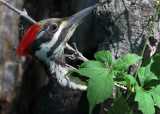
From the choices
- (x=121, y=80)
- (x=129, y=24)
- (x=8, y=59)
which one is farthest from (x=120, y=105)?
(x=8, y=59)

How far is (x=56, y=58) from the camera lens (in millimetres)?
2072

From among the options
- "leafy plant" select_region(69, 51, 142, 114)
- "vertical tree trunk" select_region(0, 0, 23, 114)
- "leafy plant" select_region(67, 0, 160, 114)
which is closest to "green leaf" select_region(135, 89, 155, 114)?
"leafy plant" select_region(67, 0, 160, 114)

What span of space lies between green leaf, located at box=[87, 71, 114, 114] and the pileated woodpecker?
0.48 meters

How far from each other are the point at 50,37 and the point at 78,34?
1.30 metres

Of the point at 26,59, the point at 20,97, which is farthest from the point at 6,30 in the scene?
the point at 20,97

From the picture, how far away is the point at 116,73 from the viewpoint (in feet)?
5.80

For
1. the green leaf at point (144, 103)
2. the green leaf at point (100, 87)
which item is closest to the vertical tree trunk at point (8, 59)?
the green leaf at point (100, 87)

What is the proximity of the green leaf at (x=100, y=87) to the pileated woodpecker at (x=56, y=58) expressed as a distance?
0.48 m

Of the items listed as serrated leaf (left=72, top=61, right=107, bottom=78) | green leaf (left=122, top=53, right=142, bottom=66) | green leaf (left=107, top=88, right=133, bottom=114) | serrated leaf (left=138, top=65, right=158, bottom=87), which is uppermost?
serrated leaf (left=72, top=61, right=107, bottom=78)

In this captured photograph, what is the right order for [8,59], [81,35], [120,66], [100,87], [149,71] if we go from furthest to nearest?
[8,59], [81,35], [149,71], [120,66], [100,87]

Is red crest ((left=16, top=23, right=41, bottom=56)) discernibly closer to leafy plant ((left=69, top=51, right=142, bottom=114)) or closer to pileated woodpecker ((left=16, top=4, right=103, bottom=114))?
pileated woodpecker ((left=16, top=4, right=103, bottom=114))

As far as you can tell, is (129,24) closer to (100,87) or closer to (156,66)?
(156,66)

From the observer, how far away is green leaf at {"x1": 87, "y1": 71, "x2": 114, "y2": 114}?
66.1 inches

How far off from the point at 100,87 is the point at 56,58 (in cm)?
57
